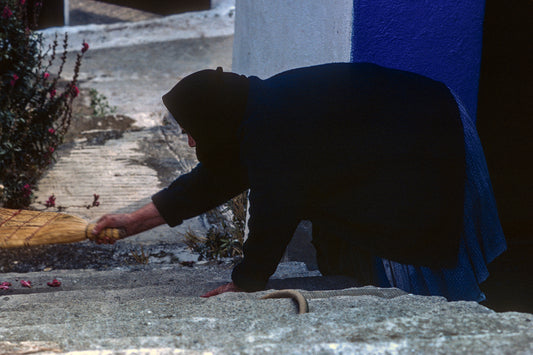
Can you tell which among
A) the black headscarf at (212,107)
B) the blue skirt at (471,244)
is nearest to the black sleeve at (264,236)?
the black headscarf at (212,107)

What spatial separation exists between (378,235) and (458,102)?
2.05 feet

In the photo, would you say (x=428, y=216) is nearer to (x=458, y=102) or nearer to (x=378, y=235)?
(x=378, y=235)

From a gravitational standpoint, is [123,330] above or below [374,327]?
below

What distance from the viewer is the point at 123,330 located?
1.75 meters

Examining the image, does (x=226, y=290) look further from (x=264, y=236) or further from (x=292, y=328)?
(x=292, y=328)

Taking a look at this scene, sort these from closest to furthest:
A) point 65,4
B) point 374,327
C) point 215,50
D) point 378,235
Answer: point 374,327
point 378,235
point 215,50
point 65,4

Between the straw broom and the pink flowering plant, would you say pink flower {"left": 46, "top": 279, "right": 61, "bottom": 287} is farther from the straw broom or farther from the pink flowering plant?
the pink flowering plant

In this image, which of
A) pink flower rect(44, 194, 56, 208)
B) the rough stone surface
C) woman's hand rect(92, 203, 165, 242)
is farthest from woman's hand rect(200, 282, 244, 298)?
pink flower rect(44, 194, 56, 208)

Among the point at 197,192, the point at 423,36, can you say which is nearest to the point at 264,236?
the point at 197,192

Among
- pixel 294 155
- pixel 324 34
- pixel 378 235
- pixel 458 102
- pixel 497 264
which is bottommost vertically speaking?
pixel 497 264

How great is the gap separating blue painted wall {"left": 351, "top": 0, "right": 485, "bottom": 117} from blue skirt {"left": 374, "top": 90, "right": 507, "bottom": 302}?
460 mm

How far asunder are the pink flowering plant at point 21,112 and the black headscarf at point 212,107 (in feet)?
8.21

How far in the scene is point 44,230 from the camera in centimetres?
359

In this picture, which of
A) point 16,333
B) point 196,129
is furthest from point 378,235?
point 16,333
